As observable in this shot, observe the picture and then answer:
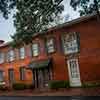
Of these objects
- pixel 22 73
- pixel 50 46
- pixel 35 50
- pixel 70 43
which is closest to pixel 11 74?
pixel 22 73

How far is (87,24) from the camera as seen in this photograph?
24.5m

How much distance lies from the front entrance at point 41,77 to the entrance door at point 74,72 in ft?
11.7

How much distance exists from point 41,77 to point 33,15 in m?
12.2

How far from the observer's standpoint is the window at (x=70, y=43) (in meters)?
25.6

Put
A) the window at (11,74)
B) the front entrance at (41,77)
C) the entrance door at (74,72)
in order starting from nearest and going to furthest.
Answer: the entrance door at (74,72), the front entrance at (41,77), the window at (11,74)

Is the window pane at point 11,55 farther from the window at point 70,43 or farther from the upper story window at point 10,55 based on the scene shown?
the window at point 70,43

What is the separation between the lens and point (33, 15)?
1900cm

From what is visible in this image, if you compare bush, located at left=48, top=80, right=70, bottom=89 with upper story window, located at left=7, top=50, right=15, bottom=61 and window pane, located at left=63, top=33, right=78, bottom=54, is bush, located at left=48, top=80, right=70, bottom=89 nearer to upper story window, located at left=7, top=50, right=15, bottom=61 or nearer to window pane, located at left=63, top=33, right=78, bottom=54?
window pane, located at left=63, top=33, right=78, bottom=54


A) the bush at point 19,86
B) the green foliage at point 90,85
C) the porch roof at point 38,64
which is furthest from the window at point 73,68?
the bush at point 19,86

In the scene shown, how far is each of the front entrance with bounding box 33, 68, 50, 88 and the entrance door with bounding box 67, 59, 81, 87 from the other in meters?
3.56

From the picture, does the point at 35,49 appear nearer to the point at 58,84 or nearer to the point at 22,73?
the point at 22,73

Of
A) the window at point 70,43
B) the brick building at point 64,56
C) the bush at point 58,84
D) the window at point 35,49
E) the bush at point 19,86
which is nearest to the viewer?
the brick building at point 64,56

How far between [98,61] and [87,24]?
12.7ft

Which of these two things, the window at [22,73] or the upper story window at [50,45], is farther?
the window at [22,73]
